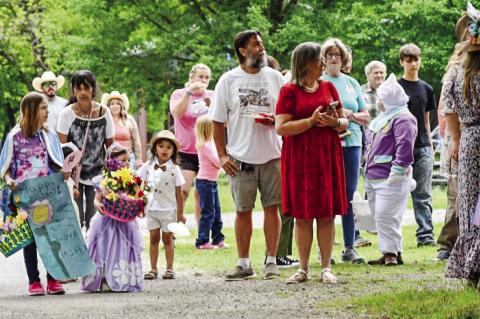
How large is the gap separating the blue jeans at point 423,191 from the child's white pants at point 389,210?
170 cm

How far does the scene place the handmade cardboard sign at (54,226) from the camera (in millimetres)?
11734

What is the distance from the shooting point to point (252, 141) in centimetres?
1194

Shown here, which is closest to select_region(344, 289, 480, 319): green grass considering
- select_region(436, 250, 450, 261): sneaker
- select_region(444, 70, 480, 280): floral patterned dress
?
select_region(444, 70, 480, 280): floral patterned dress

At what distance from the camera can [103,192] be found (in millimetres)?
11883

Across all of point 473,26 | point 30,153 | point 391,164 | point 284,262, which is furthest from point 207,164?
point 473,26

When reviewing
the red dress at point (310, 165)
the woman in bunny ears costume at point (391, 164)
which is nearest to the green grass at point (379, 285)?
the woman in bunny ears costume at point (391, 164)

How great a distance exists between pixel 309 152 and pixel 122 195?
70.7 inches

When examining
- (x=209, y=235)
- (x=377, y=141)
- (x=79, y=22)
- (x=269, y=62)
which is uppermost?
→ (x=79, y=22)

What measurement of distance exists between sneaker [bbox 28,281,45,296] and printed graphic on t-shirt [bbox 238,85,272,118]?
2.38 metres

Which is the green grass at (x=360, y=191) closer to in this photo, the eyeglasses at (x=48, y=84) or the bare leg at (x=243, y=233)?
the eyeglasses at (x=48, y=84)

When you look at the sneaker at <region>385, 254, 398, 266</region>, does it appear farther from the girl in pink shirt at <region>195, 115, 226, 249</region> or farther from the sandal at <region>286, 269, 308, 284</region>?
the girl in pink shirt at <region>195, 115, 226, 249</region>

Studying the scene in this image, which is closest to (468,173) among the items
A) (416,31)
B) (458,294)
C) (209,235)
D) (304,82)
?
(458,294)

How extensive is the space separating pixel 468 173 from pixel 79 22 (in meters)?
35.0

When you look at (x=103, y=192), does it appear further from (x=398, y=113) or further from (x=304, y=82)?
(x=398, y=113)
